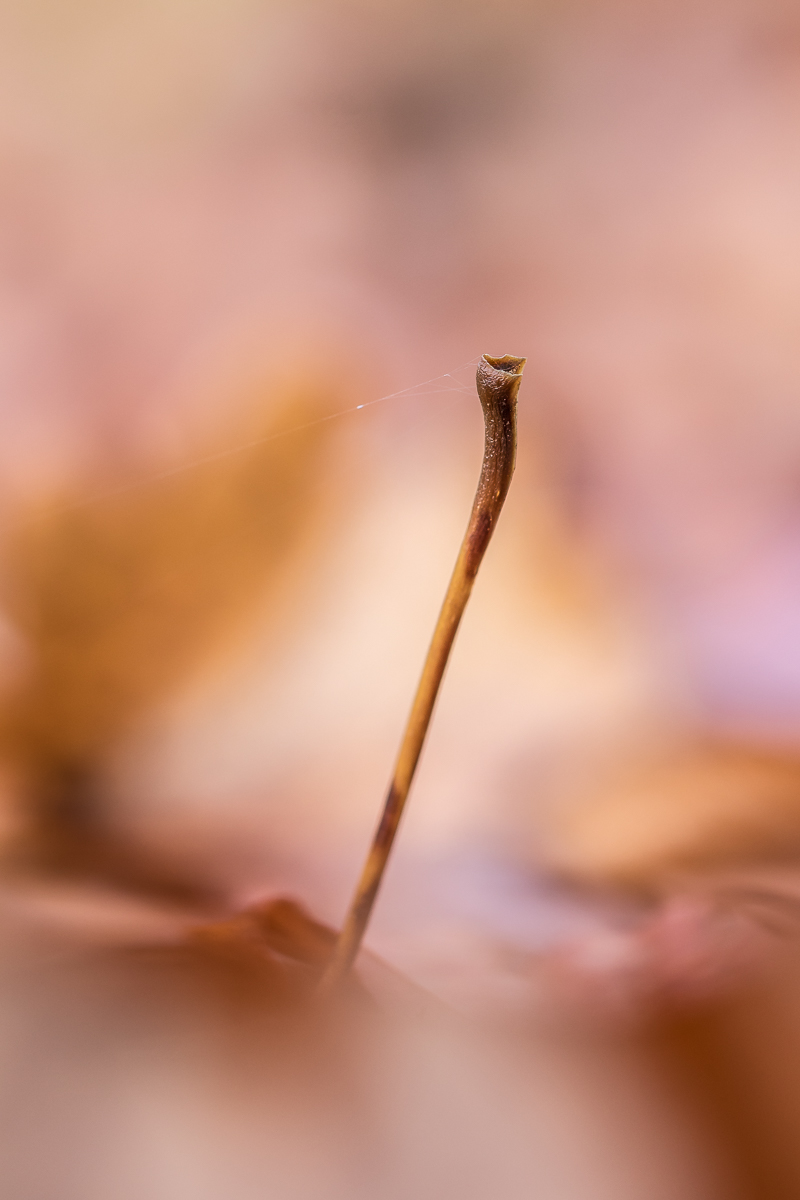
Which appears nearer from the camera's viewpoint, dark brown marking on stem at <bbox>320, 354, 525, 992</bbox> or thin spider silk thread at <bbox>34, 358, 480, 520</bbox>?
dark brown marking on stem at <bbox>320, 354, 525, 992</bbox>

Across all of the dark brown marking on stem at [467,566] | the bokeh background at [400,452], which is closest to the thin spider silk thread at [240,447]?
the bokeh background at [400,452]

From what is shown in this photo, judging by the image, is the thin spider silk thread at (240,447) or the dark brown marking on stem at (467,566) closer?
the dark brown marking on stem at (467,566)

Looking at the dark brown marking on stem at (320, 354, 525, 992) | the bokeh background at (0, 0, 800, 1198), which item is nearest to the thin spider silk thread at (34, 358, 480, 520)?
the bokeh background at (0, 0, 800, 1198)

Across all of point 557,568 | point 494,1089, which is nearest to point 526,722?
point 557,568

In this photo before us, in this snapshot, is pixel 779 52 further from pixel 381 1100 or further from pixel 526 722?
pixel 381 1100

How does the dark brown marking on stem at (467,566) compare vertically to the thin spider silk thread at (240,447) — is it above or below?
below

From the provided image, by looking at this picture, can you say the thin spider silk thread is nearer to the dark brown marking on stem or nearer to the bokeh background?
the bokeh background

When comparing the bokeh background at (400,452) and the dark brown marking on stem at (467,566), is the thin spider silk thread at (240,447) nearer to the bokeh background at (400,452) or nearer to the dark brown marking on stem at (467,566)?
the bokeh background at (400,452)
